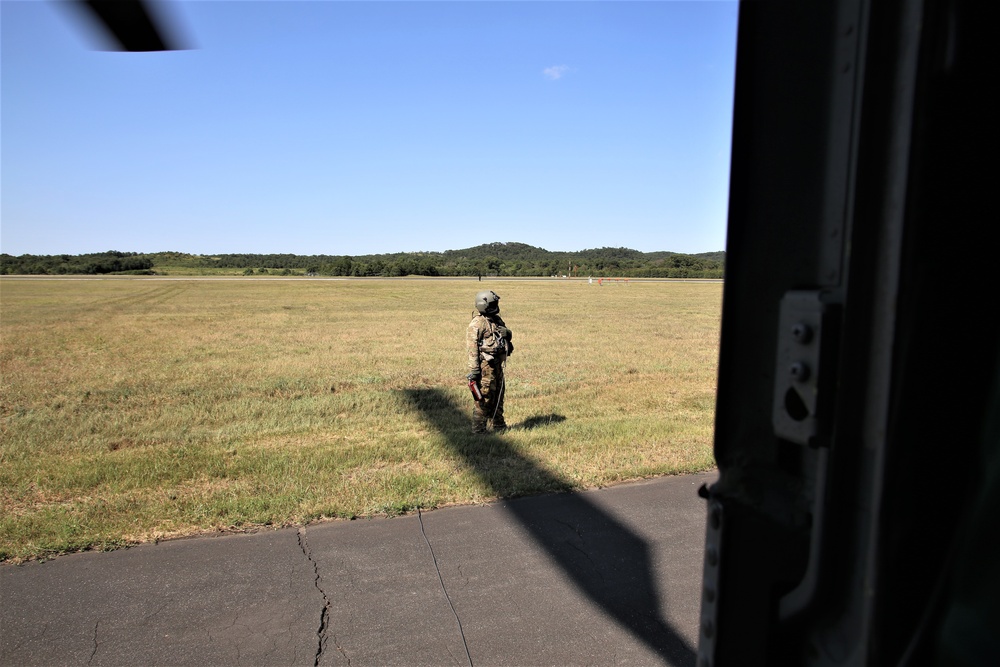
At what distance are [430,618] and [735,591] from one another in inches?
105

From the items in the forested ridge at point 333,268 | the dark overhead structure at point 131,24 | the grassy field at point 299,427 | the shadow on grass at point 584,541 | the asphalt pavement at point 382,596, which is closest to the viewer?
the dark overhead structure at point 131,24

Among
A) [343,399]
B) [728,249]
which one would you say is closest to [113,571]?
[728,249]

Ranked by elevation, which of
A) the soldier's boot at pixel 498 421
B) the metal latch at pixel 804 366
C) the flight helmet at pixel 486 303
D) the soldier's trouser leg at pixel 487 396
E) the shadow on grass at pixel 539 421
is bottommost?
the shadow on grass at pixel 539 421

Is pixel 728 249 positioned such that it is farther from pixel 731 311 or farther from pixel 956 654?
pixel 956 654

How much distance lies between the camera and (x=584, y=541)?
4660mm

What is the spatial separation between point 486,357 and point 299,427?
245cm

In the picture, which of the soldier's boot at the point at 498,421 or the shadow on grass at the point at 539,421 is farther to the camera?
the shadow on grass at the point at 539,421

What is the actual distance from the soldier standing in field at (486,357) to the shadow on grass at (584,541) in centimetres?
33

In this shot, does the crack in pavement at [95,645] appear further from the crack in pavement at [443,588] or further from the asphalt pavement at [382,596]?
the crack in pavement at [443,588]

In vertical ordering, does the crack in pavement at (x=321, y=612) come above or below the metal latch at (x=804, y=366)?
below

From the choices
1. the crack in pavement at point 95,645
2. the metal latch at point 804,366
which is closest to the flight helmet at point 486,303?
the crack in pavement at point 95,645

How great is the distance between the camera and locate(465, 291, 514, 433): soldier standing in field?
7.45m

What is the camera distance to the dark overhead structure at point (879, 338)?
1.05 m

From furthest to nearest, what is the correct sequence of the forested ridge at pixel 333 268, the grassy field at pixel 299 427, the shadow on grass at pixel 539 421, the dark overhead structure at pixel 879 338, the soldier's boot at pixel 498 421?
the forested ridge at pixel 333 268, the shadow on grass at pixel 539 421, the soldier's boot at pixel 498 421, the grassy field at pixel 299 427, the dark overhead structure at pixel 879 338
